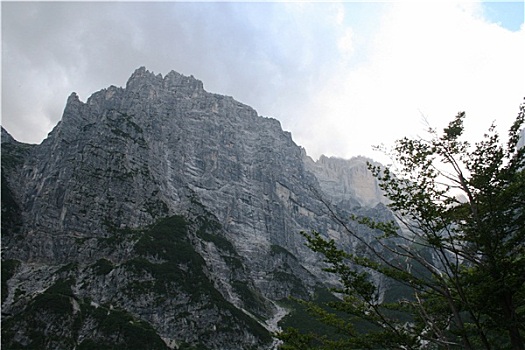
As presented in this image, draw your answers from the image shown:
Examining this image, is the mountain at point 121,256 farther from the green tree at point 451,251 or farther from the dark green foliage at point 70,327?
the green tree at point 451,251

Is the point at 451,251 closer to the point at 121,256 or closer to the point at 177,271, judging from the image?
the point at 177,271

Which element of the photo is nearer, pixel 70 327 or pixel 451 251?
pixel 451 251

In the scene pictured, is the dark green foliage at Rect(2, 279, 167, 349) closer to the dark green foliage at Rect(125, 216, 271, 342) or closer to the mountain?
the mountain

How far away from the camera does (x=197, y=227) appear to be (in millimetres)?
171000

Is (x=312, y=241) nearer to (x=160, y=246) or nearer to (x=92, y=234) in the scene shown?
(x=160, y=246)

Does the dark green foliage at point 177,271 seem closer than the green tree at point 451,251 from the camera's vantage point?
No

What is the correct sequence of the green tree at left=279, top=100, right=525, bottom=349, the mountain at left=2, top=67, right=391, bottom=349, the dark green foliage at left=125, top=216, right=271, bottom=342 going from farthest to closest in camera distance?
the dark green foliage at left=125, top=216, right=271, bottom=342, the mountain at left=2, top=67, right=391, bottom=349, the green tree at left=279, top=100, right=525, bottom=349

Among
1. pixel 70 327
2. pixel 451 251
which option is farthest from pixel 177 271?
pixel 451 251

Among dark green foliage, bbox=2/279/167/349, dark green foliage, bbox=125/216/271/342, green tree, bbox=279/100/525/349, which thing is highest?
Answer: dark green foliage, bbox=125/216/271/342

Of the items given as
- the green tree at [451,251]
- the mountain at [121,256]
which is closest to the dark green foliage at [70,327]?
the mountain at [121,256]

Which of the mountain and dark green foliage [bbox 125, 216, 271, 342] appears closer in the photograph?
the mountain

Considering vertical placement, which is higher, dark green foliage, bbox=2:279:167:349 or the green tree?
the green tree

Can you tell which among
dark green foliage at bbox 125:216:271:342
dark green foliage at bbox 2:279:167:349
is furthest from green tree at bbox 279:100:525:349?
dark green foliage at bbox 125:216:271:342

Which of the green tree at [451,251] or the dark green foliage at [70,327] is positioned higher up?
the green tree at [451,251]
